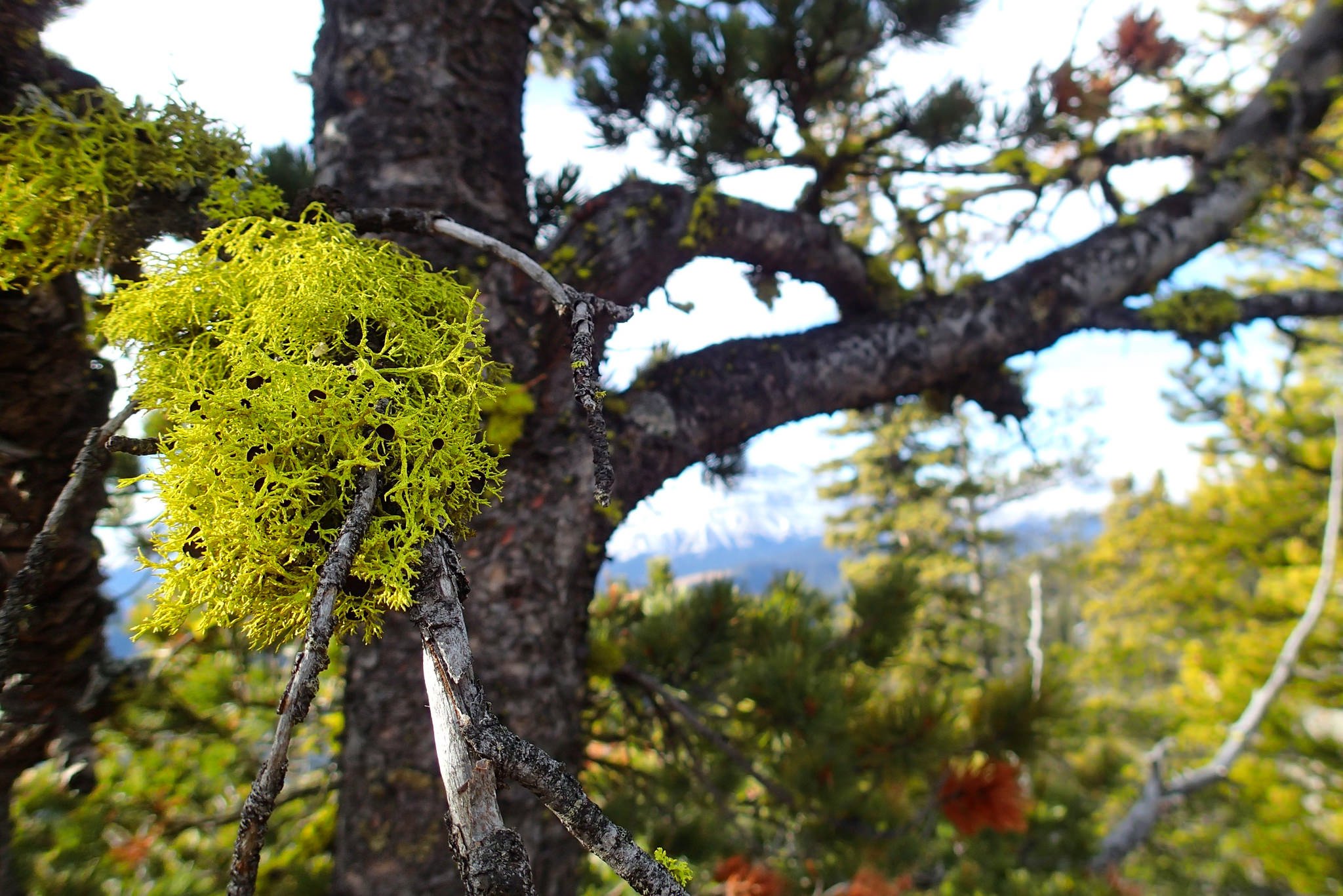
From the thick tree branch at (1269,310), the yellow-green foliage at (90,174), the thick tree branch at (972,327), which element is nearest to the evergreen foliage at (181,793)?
the yellow-green foliage at (90,174)

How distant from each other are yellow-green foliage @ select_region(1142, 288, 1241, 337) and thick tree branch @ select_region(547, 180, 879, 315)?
5.82ft

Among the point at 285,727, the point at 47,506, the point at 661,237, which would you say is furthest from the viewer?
the point at 661,237

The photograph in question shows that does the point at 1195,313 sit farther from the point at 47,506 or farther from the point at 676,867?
the point at 47,506

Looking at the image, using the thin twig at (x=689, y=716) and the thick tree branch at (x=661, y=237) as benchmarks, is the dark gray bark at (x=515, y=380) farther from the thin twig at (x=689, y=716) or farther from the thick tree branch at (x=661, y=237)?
the thin twig at (x=689, y=716)

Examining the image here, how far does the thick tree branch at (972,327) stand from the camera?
6.55 ft

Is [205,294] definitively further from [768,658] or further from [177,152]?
[768,658]

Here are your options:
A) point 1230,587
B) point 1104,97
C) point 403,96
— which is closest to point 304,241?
point 403,96

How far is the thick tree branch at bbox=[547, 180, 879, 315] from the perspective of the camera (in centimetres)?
175

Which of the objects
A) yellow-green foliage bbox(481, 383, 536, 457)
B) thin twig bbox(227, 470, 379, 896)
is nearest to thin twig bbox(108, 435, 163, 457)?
thin twig bbox(227, 470, 379, 896)

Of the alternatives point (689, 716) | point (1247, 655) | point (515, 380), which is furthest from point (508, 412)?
point (1247, 655)

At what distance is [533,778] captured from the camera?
434mm

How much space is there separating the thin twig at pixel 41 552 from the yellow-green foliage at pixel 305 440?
48 millimetres

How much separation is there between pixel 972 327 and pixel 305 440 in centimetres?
247

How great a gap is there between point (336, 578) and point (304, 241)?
399mm
